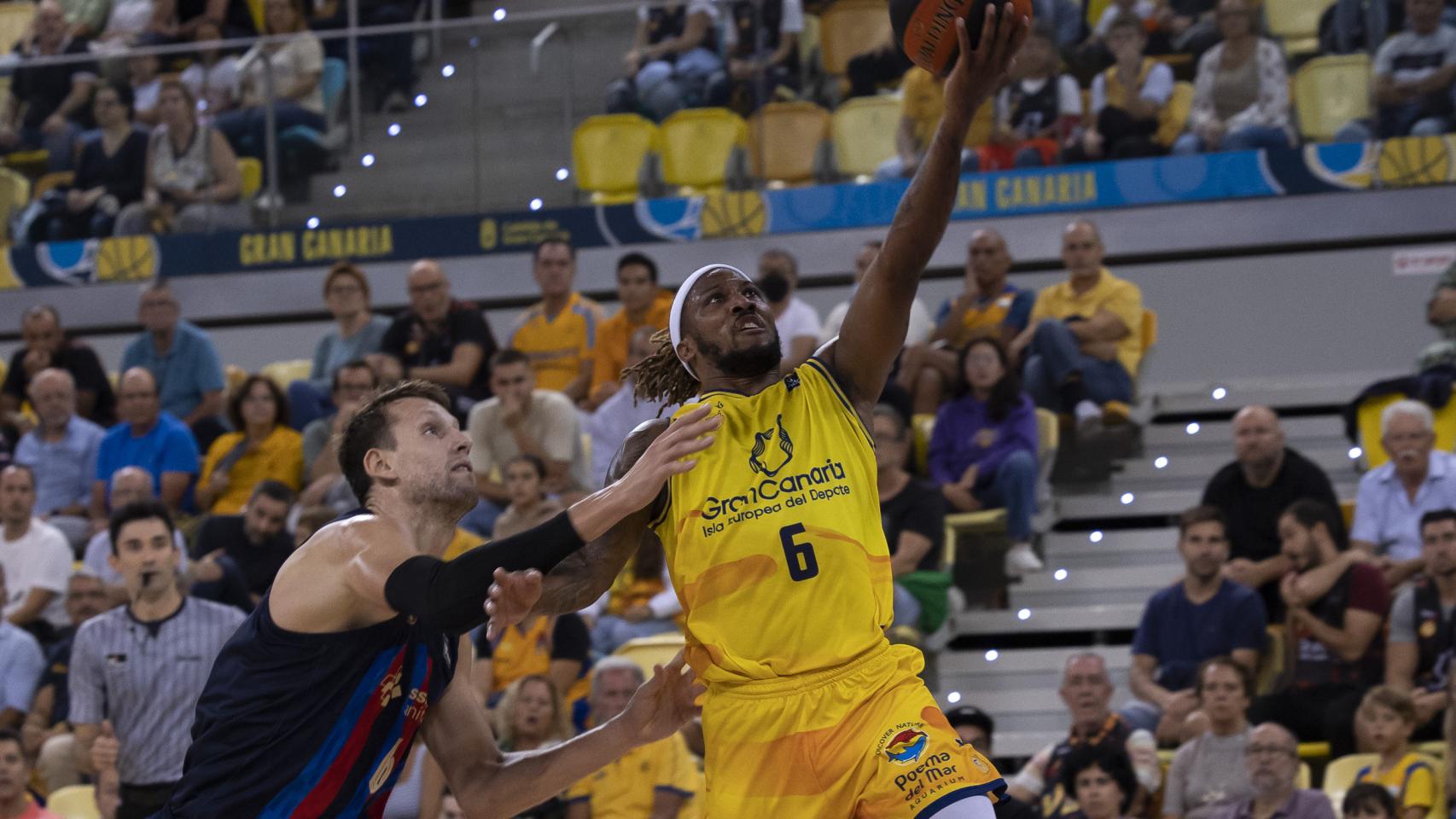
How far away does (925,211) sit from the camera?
5.06 m

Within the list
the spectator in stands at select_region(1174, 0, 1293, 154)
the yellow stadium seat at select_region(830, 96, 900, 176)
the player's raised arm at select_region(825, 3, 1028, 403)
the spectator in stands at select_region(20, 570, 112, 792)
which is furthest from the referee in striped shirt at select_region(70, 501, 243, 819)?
the spectator in stands at select_region(1174, 0, 1293, 154)

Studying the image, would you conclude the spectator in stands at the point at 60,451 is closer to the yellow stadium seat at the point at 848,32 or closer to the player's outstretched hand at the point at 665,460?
the yellow stadium seat at the point at 848,32

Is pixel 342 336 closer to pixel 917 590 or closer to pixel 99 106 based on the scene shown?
pixel 99 106

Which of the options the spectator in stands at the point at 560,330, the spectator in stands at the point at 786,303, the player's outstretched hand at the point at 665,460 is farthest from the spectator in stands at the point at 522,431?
the player's outstretched hand at the point at 665,460

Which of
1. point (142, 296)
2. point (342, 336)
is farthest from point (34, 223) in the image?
point (342, 336)

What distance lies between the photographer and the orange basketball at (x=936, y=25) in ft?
16.4

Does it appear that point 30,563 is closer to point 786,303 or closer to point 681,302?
point 786,303

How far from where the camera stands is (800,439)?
5.07 m

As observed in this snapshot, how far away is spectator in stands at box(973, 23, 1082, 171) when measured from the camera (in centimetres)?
1221

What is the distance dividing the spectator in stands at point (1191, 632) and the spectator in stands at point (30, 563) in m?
6.11

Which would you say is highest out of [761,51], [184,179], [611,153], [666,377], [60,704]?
[761,51]

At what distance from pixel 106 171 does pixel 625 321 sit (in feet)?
16.5

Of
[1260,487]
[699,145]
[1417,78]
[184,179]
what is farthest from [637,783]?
[184,179]

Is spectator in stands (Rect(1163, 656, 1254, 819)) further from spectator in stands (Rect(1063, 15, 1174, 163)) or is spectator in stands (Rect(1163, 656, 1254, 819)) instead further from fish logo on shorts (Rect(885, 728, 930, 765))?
spectator in stands (Rect(1063, 15, 1174, 163))
